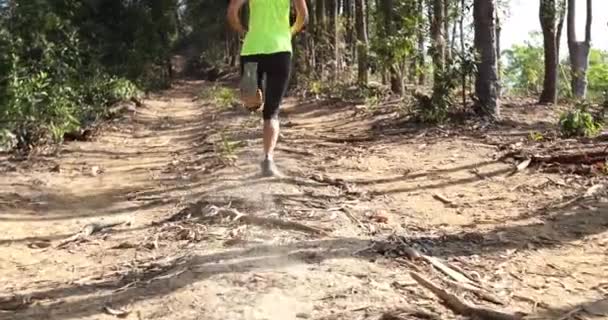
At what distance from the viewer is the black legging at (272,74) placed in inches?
213

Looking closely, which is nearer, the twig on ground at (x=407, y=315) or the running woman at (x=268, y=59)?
the twig on ground at (x=407, y=315)

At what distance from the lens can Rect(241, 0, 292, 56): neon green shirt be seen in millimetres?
5414

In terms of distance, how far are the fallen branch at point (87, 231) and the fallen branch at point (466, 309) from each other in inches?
95.7

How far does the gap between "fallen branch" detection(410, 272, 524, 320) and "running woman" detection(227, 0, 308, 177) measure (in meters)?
2.65

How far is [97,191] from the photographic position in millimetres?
6242

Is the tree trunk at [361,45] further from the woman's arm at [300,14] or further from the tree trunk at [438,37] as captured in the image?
the woman's arm at [300,14]

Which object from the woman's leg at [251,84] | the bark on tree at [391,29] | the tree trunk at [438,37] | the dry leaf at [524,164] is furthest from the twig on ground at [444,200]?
the bark on tree at [391,29]

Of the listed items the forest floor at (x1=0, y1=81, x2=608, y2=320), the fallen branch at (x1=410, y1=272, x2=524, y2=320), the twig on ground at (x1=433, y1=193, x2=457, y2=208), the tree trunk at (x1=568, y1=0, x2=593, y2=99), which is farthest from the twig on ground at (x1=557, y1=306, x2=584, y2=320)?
the tree trunk at (x1=568, y1=0, x2=593, y2=99)

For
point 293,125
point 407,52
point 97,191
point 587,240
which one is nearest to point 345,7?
point 407,52

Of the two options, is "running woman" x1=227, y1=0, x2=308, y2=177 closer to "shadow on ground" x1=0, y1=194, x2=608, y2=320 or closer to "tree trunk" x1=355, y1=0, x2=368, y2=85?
"shadow on ground" x1=0, y1=194, x2=608, y2=320

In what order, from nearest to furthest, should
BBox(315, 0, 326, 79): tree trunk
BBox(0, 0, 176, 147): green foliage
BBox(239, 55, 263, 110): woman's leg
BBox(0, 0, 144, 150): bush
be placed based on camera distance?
BBox(239, 55, 263, 110): woman's leg, BBox(0, 0, 144, 150): bush, BBox(0, 0, 176, 147): green foliage, BBox(315, 0, 326, 79): tree trunk

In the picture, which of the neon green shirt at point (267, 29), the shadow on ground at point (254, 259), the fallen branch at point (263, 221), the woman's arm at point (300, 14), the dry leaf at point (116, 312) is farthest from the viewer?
the woman's arm at point (300, 14)

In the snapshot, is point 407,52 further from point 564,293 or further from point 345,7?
point 345,7

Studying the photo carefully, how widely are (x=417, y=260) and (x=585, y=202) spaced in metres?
1.67
